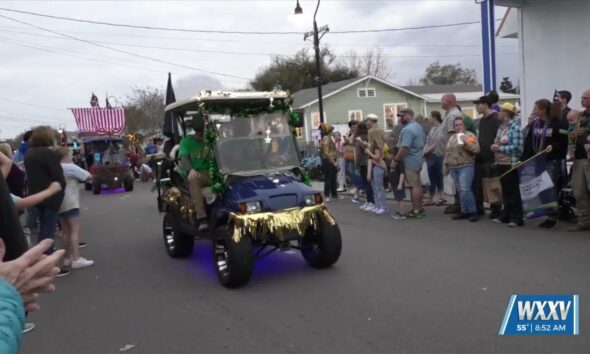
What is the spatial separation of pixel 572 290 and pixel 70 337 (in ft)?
16.0

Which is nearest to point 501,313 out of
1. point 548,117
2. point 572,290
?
point 572,290

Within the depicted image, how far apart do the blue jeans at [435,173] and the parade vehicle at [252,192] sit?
469 centimetres

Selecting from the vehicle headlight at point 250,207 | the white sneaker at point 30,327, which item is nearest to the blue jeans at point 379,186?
the vehicle headlight at point 250,207

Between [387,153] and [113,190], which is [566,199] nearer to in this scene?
[387,153]

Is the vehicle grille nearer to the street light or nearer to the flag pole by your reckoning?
the flag pole

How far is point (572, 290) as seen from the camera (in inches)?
201

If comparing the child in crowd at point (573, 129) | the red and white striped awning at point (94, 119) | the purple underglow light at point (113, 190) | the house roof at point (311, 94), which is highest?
the house roof at point (311, 94)

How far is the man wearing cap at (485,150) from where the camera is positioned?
9086 millimetres

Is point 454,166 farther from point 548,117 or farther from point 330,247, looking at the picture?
point 330,247

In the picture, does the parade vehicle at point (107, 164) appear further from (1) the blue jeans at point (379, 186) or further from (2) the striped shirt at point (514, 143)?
(2) the striped shirt at point (514, 143)

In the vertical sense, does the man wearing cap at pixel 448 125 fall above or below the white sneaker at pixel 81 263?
above

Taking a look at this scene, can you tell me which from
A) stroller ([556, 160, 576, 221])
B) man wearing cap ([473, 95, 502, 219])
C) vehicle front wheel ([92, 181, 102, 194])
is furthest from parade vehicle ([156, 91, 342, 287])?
vehicle front wheel ([92, 181, 102, 194])

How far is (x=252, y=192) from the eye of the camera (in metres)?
6.13

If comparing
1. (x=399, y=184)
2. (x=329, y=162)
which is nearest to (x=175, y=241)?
(x=399, y=184)
